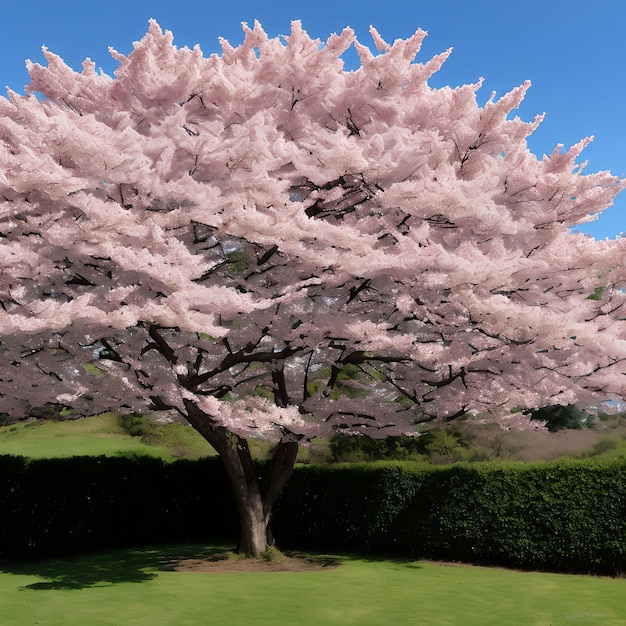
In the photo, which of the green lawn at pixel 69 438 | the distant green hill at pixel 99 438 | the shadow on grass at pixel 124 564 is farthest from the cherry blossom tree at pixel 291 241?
the green lawn at pixel 69 438

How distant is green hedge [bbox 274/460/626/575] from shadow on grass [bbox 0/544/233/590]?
3.12 meters

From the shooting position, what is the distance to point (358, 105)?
12.7m

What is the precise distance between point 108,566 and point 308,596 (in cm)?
539

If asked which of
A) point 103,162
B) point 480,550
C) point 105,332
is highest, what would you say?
point 103,162

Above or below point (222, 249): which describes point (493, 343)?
below

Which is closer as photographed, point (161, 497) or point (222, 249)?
point (222, 249)

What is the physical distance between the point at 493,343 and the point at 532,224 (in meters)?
2.08

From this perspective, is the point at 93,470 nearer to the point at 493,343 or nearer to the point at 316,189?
the point at 316,189

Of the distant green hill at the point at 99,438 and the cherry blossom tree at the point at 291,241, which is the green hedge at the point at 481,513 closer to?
the cherry blossom tree at the point at 291,241

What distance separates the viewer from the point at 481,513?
569 inches

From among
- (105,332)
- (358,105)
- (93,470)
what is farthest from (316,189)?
(93,470)

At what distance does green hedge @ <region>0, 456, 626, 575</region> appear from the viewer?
13578mm

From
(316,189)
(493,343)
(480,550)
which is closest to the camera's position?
(493,343)

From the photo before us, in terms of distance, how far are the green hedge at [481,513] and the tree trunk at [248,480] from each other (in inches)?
86.1
